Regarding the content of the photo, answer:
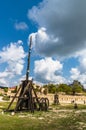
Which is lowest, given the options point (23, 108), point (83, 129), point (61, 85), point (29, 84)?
point (83, 129)

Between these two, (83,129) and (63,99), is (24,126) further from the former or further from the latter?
(63,99)

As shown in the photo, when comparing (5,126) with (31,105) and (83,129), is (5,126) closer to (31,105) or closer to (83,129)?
(83,129)

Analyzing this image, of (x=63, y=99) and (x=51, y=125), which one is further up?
(x=63, y=99)

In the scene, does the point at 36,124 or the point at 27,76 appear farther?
the point at 27,76

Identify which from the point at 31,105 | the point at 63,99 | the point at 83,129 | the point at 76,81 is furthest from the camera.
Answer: the point at 76,81

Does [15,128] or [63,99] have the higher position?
[63,99]

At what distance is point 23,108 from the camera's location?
35500mm

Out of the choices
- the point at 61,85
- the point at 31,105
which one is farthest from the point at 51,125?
the point at 61,85

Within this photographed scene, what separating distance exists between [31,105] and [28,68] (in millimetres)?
4283

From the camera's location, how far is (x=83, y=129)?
19.8 m

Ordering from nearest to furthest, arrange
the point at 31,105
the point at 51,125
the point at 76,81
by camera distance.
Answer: the point at 51,125 < the point at 31,105 < the point at 76,81

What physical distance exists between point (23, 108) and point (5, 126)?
15061 millimetres

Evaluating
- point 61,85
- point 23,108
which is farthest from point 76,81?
point 23,108

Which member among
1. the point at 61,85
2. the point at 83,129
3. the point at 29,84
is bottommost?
the point at 83,129
